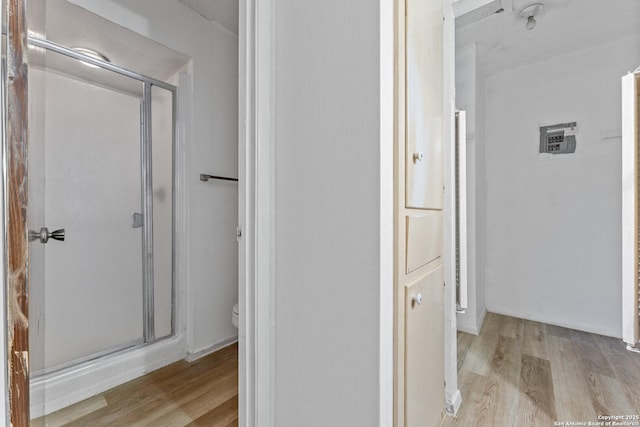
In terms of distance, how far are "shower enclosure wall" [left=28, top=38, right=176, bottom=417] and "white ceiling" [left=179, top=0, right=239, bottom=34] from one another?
540 mm

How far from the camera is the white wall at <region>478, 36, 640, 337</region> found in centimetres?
231

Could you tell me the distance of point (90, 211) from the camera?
5.61 ft

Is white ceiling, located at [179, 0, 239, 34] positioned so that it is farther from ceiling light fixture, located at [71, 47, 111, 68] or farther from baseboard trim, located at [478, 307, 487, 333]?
baseboard trim, located at [478, 307, 487, 333]

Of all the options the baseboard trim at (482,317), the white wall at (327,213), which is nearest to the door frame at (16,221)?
the white wall at (327,213)

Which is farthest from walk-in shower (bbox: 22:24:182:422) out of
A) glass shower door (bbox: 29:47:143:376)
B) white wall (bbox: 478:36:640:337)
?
white wall (bbox: 478:36:640:337)

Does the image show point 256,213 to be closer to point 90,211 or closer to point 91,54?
point 90,211

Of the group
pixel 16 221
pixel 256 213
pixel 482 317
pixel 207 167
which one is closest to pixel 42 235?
pixel 16 221

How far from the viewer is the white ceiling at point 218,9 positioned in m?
1.85

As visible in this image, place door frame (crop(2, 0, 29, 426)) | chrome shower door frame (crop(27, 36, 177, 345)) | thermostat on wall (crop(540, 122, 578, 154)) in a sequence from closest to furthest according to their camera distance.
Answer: door frame (crop(2, 0, 29, 426)), chrome shower door frame (crop(27, 36, 177, 345)), thermostat on wall (crop(540, 122, 578, 154))

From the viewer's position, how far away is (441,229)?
124cm

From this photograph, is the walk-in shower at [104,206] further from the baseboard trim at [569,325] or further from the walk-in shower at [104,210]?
the baseboard trim at [569,325]

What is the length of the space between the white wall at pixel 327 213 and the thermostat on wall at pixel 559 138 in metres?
2.68

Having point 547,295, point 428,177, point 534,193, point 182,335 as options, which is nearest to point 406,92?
point 428,177

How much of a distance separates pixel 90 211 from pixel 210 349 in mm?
1159
